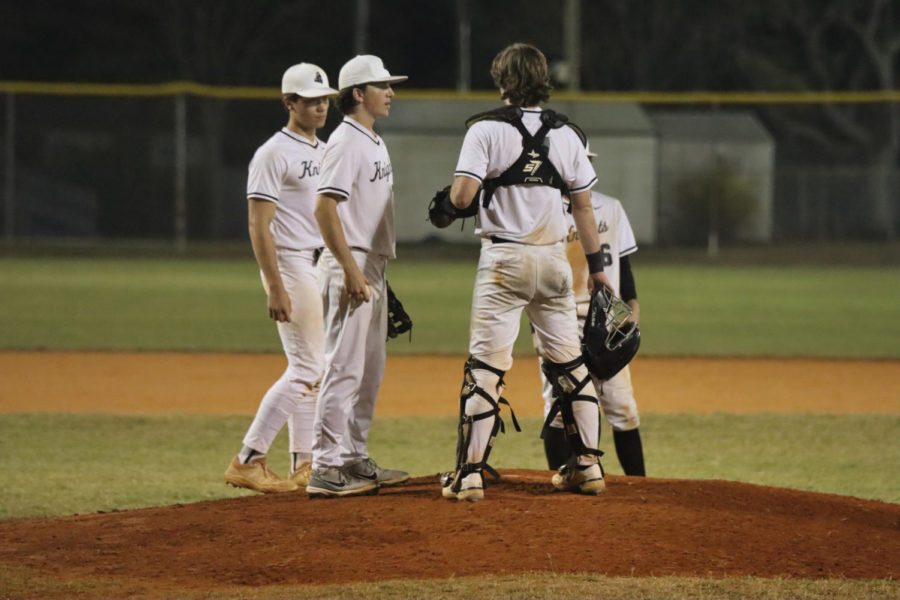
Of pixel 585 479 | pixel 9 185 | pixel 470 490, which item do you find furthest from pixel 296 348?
pixel 9 185

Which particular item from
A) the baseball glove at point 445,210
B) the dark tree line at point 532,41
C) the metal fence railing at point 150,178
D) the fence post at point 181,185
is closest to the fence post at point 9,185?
the metal fence railing at point 150,178

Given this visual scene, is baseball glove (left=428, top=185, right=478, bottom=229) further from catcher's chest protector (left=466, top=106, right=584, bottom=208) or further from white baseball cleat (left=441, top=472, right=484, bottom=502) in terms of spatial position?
white baseball cleat (left=441, top=472, right=484, bottom=502)

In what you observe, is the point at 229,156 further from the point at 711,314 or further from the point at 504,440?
the point at 504,440

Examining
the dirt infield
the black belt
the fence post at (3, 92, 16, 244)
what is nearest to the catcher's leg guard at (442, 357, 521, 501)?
the dirt infield

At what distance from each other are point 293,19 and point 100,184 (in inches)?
567

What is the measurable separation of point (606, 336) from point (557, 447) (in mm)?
1189

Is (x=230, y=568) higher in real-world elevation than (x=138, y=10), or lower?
lower

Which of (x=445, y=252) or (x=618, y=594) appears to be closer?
(x=618, y=594)

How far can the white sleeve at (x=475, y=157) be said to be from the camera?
493cm

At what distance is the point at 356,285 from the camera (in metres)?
5.18

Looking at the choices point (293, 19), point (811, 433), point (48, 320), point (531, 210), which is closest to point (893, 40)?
point (293, 19)

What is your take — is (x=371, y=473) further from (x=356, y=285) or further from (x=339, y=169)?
(x=339, y=169)

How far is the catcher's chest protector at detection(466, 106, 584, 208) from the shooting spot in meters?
5.04

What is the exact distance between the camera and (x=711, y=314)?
54.6 ft
